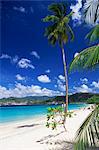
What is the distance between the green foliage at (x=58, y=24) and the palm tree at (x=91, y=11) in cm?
1011

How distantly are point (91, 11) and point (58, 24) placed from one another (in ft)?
35.0

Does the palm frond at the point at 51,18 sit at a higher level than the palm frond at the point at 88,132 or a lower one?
higher

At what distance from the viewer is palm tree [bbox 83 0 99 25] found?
5758mm

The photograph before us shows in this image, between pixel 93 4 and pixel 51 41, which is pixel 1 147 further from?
pixel 51 41

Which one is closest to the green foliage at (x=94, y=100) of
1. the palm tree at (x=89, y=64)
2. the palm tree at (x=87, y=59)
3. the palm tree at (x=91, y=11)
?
the palm tree at (x=89, y=64)

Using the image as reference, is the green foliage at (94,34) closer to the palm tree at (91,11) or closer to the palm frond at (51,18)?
the palm tree at (91,11)

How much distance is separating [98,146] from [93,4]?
12.1ft

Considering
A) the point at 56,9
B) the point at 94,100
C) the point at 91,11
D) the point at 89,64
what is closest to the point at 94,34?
the point at 91,11

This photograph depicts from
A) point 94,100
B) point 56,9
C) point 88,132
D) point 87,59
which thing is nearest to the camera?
point 88,132

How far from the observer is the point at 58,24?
16344 mm

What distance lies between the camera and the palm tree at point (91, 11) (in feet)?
18.9

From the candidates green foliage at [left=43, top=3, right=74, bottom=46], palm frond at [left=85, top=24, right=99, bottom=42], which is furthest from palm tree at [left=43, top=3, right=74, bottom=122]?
palm frond at [left=85, top=24, right=99, bottom=42]

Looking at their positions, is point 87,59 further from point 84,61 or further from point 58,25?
point 58,25

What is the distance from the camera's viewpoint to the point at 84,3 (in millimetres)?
5855
